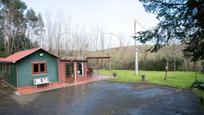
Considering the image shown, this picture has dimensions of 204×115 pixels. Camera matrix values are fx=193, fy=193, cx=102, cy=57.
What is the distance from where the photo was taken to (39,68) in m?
15.0

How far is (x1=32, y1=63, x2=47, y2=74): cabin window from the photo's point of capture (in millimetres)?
14773

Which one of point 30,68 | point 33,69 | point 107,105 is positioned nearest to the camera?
point 107,105

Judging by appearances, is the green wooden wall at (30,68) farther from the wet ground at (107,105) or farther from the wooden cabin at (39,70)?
the wet ground at (107,105)

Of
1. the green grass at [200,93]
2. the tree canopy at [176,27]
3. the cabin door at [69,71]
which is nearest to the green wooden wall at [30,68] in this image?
the cabin door at [69,71]

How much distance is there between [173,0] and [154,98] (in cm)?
587

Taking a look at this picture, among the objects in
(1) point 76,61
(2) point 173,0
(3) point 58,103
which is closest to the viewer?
(2) point 173,0

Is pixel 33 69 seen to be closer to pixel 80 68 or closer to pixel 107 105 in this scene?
pixel 80 68

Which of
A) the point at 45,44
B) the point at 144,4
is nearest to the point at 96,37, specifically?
the point at 45,44

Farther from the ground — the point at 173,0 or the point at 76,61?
the point at 173,0

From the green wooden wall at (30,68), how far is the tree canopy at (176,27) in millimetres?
9767

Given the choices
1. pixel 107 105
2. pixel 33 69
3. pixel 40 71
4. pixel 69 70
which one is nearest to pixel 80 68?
pixel 69 70

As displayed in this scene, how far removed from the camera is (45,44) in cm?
3141

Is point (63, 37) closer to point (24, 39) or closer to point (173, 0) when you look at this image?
point (24, 39)

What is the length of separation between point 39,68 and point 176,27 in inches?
440
